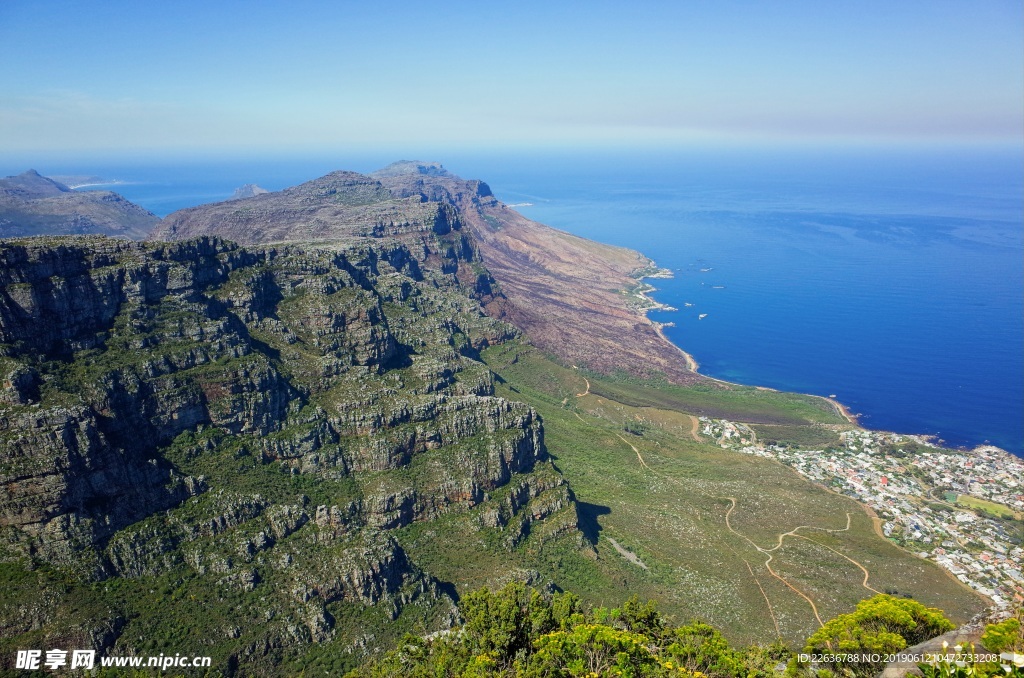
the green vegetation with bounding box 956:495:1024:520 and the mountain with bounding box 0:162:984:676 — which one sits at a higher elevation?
the mountain with bounding box 0:162:984:676

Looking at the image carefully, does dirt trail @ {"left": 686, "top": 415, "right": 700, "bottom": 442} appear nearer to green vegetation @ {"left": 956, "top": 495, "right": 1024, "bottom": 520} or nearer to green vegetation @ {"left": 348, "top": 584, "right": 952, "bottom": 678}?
green vegetation @ {"left": 956, "top": 495, "right": 1024, "bottom": 520}

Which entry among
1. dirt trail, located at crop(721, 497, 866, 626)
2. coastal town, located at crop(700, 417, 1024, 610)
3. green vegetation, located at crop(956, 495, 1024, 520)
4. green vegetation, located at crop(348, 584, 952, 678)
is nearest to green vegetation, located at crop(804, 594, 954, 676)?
green vegetation, located at crop(348, 584, 952, 678)

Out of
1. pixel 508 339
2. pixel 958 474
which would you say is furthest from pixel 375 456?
pixel 958 474

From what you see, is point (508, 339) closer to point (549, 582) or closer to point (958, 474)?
point (549, 582)

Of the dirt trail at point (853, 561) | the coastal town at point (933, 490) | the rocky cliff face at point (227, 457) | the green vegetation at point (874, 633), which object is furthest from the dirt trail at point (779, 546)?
the green vegetation at point (874, 633)

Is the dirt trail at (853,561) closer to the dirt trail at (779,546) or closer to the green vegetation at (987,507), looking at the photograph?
the dirt trail at (779,546)

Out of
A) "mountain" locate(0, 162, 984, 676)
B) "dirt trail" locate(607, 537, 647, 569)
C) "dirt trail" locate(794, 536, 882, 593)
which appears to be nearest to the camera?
"mountain" locate(0, 162, 984, 676)
